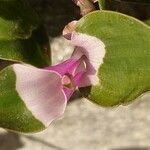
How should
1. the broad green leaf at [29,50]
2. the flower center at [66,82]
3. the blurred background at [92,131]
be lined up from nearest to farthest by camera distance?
the flower center at [66,82] → the broad green leaf at [29,50] → the blurred background at [92,131]

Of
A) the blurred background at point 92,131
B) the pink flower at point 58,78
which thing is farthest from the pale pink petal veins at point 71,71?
the blurred background at point 92,131

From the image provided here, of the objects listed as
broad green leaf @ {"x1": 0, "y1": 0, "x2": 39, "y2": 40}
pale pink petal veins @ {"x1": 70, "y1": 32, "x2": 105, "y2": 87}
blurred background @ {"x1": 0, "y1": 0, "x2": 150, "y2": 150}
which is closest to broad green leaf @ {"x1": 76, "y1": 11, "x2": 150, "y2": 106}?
pale pink petal veins @ {"x1": 70, "y1": 32, "x2": 105, "y2": 87}

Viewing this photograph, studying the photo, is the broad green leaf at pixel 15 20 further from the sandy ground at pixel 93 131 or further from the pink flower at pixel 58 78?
the sandy ground at pixel 93 131

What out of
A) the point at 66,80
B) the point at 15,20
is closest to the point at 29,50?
the point at 15,20

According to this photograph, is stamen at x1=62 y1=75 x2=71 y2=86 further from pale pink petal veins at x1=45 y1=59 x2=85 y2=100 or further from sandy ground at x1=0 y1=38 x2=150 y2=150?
sandy ground at x1=0 y1=38 x2=150 y2=150

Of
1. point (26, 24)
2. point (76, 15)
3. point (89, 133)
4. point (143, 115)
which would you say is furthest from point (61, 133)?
point (26, 24)

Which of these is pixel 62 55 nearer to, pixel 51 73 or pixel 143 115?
pixel 143 115
